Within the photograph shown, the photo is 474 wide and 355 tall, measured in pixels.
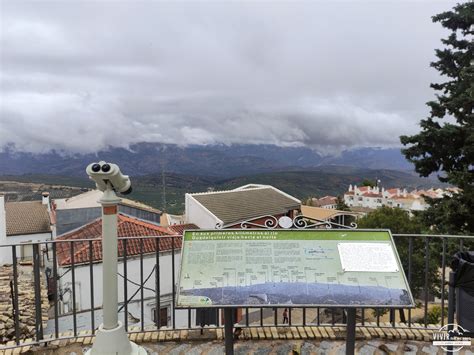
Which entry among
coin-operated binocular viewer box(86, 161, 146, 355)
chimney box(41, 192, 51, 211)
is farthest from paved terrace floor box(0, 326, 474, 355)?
chimney box(41, 192, 51, 211)

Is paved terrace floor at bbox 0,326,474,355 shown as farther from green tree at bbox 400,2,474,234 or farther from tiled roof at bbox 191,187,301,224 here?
tiled roof at bbox 191,187,301,224

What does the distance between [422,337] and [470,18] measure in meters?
12.0

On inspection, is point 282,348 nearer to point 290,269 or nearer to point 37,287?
point 290,269

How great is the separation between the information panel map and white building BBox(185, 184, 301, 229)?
60.4 feet

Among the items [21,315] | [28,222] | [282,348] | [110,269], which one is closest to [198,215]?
[21,315]

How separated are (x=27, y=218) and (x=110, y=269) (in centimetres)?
3734

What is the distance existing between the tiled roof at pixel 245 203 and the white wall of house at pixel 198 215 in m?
0.52

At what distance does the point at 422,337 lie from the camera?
12.3ft

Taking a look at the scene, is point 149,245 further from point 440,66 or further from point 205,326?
point 440,66

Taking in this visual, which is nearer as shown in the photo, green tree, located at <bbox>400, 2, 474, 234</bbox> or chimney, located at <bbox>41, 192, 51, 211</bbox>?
green tree, located at <bbox>400, 2, 474, 234</bbox>

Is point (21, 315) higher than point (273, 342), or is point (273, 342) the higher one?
point (273, 342)

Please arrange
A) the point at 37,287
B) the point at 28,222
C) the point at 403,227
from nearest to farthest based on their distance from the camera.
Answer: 1. the point at 37,287
2. the point at 403,227
3. the point at 28,222

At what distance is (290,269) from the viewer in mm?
2855

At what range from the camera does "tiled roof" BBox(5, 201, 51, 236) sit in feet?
108
